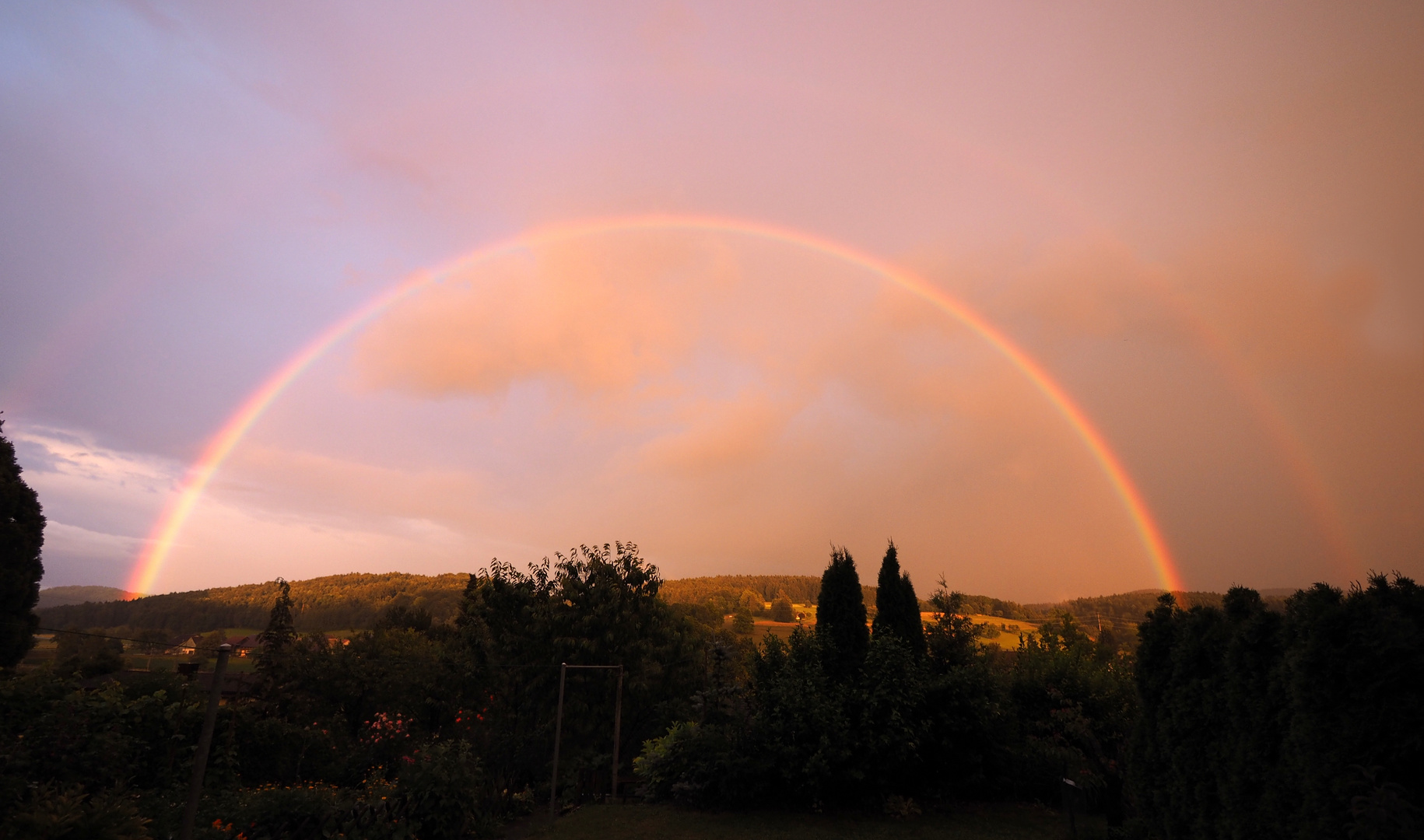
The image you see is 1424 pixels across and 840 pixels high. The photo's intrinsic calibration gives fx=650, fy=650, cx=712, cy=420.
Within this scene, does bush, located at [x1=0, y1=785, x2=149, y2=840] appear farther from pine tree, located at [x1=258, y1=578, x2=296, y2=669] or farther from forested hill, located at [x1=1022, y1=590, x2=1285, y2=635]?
forested hill, located at [x1=1022, y1=590, x2=1285, y2=635]

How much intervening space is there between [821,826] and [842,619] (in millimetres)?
4799

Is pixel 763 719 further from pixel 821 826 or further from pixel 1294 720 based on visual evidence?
pixel 1294 720

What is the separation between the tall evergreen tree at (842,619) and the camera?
15.6 metres

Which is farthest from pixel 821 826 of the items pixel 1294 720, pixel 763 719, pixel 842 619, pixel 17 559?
pixel 17 559

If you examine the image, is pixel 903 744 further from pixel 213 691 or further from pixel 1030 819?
pixel 213 691

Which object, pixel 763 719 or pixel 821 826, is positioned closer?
pixel 821 826

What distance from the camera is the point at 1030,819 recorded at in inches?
488

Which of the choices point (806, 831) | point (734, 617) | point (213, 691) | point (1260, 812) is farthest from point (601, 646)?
point (734, 617)

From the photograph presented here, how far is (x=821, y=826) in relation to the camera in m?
12.3

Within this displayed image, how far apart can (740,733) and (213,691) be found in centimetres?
948

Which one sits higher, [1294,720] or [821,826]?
[1294,720]

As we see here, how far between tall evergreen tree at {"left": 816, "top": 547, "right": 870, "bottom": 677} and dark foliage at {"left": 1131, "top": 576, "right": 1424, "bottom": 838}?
7.87 m

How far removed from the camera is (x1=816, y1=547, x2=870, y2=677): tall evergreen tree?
15609mm

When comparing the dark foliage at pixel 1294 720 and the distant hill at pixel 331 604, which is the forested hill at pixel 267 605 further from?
the dark foliage at pixel 1294 720
